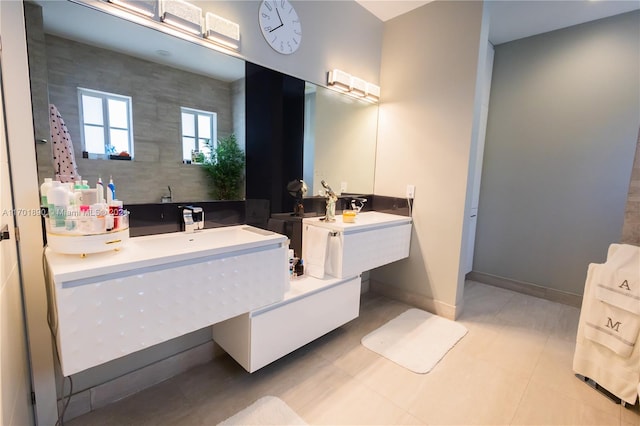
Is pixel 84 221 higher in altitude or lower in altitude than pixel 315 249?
higher

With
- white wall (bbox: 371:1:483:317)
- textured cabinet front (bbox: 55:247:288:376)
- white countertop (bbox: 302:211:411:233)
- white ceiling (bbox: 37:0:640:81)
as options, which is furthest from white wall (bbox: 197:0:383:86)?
textured cabinet front (bbox: 55:247:288:376)

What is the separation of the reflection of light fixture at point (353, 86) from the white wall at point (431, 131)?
15 cm

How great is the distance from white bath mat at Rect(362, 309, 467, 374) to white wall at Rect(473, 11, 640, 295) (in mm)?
1411

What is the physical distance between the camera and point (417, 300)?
2734 millimetres

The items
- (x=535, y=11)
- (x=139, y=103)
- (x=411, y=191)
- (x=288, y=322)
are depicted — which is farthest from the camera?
(x=411, y=191)

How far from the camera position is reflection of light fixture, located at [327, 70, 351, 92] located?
2.34m

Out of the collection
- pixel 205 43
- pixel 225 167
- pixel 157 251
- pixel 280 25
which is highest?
pixel 280 25

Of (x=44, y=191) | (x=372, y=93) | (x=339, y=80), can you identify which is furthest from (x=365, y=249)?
(x=44, y=191)

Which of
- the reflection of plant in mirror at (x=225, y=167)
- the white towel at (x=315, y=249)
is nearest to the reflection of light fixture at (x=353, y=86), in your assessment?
the reflection of plant in mirror at (x=225, y=167)

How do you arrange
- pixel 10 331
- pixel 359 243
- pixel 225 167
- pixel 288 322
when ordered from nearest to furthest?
1. pixel 10 331
2. pixel 288 322
3. pixel 225 167
4. pixel 359 243

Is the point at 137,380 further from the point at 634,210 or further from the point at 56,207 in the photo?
the point at 634,210

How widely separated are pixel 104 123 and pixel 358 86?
1.96 meters

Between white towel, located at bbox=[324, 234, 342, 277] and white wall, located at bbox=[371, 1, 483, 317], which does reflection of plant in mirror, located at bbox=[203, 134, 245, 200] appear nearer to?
white towel, located at bbox=[324, 234, 342, 277]

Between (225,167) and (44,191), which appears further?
(225,167)
